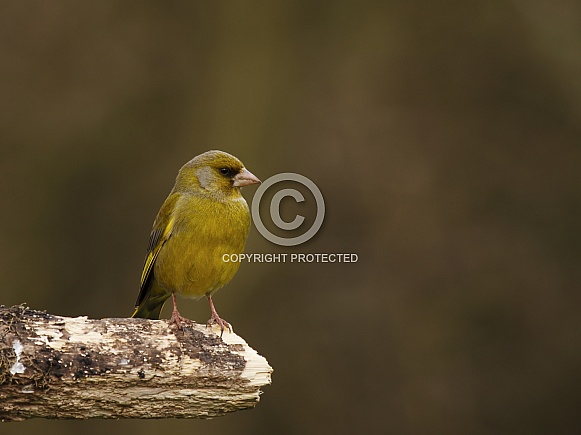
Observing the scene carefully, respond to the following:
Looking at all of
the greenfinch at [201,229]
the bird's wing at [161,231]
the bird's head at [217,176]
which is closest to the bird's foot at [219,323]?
the greenfinch at [201,229]

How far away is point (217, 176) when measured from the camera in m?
5.20

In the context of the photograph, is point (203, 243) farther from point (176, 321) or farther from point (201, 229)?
point (176, 321)

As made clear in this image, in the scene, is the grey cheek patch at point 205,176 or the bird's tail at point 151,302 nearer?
the grey cheek patch at point 205,176

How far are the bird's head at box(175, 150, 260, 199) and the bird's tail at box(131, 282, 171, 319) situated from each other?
2.19ft

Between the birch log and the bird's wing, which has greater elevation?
the bird's wing

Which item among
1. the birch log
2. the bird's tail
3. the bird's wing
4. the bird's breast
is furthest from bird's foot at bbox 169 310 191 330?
the bird's tail

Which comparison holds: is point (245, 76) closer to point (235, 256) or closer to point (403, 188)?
point (403, 188)

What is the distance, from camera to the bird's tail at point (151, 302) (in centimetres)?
551

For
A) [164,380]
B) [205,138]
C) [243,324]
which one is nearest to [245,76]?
[205,138]

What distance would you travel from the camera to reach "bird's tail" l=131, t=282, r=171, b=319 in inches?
217

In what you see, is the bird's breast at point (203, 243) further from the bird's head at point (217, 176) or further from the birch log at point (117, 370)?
the birch log at point (117, 370)

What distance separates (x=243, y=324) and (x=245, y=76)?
2120 millimetres

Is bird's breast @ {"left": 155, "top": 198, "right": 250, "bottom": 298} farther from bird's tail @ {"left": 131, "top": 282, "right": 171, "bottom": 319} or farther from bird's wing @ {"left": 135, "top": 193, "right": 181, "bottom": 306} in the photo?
bird's tail @ {"left": 131, "top": 282, "right": 171, "bottom": 319}

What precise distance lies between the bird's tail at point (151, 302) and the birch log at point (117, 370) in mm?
858
